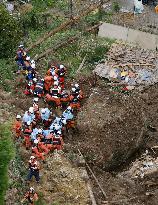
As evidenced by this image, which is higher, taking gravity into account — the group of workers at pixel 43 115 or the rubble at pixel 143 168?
the group of workers at pixel 43 115

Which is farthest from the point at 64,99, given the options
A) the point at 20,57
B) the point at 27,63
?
the point at 20,57

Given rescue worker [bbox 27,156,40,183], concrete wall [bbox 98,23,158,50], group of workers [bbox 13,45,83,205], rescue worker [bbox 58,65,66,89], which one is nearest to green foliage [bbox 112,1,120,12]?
concrete wall [bbox 98,23,158,50]

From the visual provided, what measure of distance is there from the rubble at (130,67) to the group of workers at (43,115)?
2.03m

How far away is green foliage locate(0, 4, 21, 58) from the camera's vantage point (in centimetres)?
2503

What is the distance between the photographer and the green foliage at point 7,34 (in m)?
25.0

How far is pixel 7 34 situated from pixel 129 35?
6414mm

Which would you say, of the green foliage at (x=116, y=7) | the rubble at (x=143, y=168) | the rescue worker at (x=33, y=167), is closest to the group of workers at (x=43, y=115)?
the rescue worker at (x=33, y=167)

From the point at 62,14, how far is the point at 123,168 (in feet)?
39.6

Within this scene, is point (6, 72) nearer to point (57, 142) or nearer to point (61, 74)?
point (61, 74)

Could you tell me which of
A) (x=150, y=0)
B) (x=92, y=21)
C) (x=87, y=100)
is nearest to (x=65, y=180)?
(x=87, y=100)

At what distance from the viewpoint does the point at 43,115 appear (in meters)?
21.5

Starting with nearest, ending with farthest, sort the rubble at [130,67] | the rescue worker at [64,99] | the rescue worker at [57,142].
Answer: the rescue worker at [57,142] < the rescue worker at [64,99] < the rubble at [130,67]

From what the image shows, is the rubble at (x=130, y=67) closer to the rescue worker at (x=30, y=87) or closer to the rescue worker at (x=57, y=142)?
the rescue worker at (x=30, y=87)

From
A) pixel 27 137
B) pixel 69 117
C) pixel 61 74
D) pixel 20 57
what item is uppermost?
pixel 20 57
